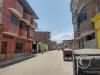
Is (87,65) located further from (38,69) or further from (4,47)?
(4,47)

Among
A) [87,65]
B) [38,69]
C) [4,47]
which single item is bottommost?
[38,69]

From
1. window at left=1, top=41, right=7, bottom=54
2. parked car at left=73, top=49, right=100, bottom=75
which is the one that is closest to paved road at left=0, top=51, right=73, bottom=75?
parked car at left=73, top=49, right=100, bottom=75

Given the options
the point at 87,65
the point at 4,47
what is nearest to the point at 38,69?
the point at 87,65

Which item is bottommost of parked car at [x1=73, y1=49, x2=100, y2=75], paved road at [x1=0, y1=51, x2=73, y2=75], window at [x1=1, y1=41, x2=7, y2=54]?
paved road at [x1=0, y1=51, x2=73, y2=75]

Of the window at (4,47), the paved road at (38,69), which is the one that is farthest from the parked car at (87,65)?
the window at (4,47)

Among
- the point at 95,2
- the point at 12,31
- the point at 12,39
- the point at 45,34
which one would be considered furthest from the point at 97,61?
the point at 45,34

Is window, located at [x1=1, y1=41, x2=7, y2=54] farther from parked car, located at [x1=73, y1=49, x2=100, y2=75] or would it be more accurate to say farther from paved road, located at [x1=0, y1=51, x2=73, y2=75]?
parked car, located at [x1=73, y1=49, x2=100, y2=75]

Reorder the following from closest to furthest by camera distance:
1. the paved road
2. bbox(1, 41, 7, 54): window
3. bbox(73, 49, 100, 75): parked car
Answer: bbox(73, 49, 100, 75): parked car < the paved road < bbox(1, 41, 7, 54): window

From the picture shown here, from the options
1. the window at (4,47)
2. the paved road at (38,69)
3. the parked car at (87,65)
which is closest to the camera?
the parked car at (87,65)

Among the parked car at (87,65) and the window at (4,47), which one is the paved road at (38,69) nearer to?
the parked car at (87,65)

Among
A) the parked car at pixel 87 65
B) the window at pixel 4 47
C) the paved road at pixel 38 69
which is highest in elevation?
the window at pixel 4 47

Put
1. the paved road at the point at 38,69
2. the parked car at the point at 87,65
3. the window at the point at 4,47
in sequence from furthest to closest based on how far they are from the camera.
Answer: the window at the point at 4,47 < the paved road at the point at 38,69 < the parked car at the point at 87,65

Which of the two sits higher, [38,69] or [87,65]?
[87,65]

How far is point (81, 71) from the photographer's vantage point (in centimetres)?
898
